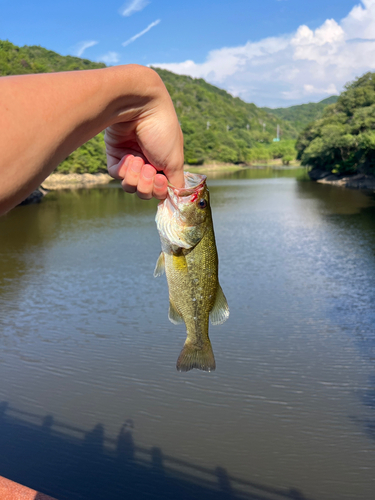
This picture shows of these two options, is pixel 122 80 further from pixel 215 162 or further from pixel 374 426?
pixel 215 162

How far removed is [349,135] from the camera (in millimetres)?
54750

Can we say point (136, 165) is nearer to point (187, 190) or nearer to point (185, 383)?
point (187, 190)

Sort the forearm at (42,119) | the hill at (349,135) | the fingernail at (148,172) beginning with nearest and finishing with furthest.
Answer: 1. the forearm at (42,119)
2. the fingernail at (148,172)
3. the hill at (349,135)

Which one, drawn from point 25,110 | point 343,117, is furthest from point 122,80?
point 343,117

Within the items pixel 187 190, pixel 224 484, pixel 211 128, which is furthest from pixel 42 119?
pixel 211 128

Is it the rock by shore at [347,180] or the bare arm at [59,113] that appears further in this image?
the rock by shore at [347,180]

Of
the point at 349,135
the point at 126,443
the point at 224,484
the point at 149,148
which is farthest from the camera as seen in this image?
the point at 349,135

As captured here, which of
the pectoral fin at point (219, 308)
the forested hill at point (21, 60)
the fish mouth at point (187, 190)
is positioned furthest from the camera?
the forested hill at point (21, 60)

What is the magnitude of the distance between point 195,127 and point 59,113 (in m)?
126

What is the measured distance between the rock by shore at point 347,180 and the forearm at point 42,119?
165ft

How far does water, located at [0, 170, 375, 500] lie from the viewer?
7633 mm

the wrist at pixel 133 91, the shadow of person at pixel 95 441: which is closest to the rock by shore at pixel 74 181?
the shadow of person at pixel 95 441

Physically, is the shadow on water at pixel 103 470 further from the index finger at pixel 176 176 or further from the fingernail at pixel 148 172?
the fingernail at pixel 148 172

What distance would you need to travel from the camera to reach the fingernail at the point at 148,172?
1.97 meters
